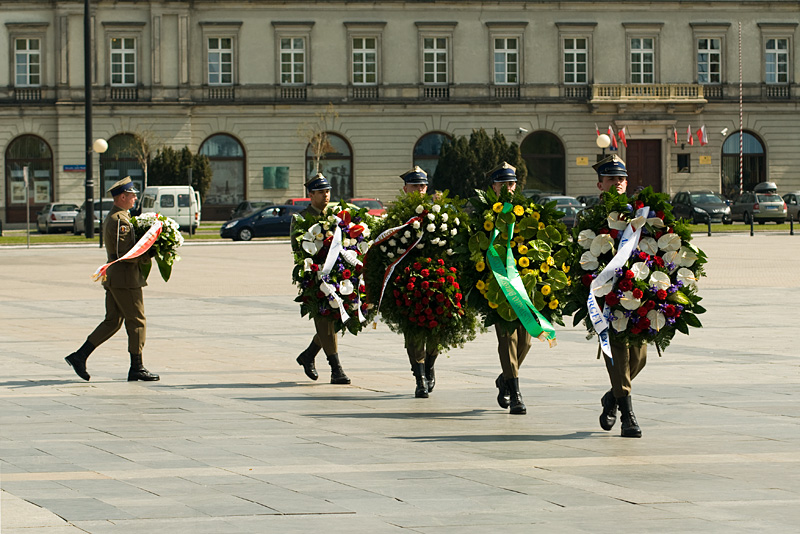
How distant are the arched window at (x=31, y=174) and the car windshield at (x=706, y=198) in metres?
29.0

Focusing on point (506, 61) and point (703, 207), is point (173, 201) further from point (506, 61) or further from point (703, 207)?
point (703, 207)

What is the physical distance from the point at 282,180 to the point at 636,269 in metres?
53.5

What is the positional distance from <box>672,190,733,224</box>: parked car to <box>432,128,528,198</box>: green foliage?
739cm

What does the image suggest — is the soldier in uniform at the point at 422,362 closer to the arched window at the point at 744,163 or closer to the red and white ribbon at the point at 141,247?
the red and white ribbon at the point at 141,247

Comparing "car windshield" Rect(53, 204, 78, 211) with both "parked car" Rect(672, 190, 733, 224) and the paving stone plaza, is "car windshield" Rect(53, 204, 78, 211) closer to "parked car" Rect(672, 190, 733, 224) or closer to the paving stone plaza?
"parked car" Rect(672, 190, 733, 224)

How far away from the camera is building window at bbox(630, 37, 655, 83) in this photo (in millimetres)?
63719

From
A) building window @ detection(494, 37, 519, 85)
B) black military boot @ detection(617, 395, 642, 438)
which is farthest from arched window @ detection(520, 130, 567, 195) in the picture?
black military boot @ detection(617, 395, 642, 438)

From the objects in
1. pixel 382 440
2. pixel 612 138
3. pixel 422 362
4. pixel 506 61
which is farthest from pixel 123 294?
pixel 506 61

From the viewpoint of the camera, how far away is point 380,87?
204 ft

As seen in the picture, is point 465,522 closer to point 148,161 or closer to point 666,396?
point 666,396

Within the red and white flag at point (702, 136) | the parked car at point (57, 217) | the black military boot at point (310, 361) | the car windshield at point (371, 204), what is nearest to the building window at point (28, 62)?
the parked car at point (57, 217)

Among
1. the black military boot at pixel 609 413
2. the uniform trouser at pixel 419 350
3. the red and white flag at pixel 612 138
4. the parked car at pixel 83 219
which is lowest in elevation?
the black military boot at pixel 609 413

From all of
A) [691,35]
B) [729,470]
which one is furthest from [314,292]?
[691,35]

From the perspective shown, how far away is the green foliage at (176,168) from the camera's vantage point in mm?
59344
